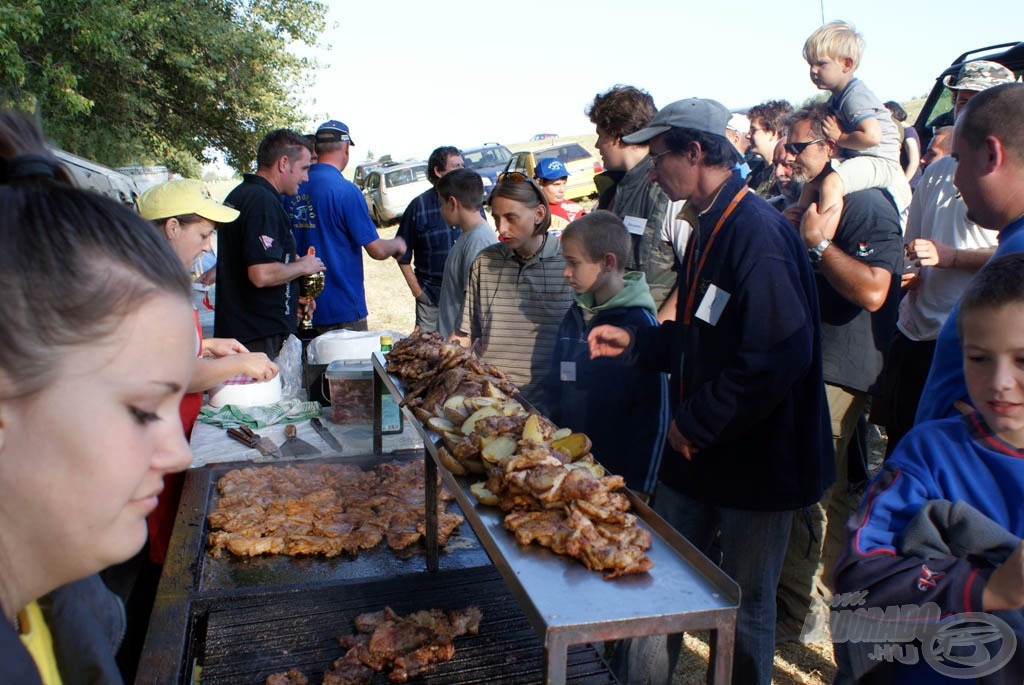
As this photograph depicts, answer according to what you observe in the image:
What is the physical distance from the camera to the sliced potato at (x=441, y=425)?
2375 millimetres

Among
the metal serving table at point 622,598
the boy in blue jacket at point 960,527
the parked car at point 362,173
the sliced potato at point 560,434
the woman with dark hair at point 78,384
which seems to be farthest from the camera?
the parked car at point 362,173

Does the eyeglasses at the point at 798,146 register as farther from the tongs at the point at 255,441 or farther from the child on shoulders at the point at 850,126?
the tongs at the point at 255,441

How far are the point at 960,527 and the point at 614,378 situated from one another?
2013mm

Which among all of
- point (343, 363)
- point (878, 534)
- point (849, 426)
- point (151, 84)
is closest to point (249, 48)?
point (151, 84)

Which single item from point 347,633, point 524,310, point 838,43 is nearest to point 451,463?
point 347,633

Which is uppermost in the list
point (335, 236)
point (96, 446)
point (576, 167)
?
point (576, 167)

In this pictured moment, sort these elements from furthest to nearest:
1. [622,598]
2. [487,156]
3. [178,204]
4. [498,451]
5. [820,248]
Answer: [487,156] < [820,248] < [178,204] < [498,451] < [622,598]

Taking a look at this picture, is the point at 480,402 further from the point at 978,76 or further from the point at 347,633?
the point at 978,76

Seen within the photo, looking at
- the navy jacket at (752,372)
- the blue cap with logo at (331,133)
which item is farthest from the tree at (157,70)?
the navy jacket at (752,372)

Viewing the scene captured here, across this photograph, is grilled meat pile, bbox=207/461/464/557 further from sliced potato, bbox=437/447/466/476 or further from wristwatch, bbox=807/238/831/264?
wristwatch, bbox=807/238/831/264

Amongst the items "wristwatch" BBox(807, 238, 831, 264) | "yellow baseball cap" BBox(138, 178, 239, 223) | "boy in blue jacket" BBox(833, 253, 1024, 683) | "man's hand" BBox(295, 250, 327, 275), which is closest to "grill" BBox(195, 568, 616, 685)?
"boy in blue jacket" BBox(833, 253, 1024, 683)

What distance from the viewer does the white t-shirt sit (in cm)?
387

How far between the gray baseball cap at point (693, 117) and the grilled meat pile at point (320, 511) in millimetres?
1900

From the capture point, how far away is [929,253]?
11.5 ft
